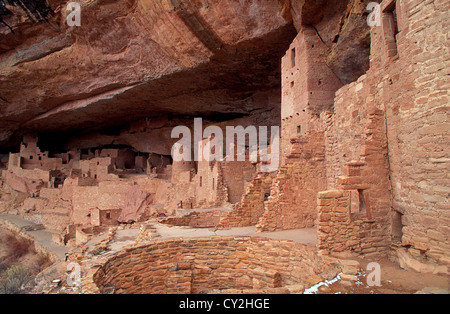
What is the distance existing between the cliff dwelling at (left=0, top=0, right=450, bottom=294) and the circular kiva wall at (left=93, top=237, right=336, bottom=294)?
0.10ft

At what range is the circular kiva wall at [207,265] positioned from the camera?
5.46m

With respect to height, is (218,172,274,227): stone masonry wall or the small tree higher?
(218,172,274,227): stone masonry wall

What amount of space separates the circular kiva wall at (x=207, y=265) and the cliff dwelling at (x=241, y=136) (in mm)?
29

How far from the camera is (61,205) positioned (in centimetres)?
1848

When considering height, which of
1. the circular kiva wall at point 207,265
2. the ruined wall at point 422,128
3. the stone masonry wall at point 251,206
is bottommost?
the circular kiva wall at point 207,265

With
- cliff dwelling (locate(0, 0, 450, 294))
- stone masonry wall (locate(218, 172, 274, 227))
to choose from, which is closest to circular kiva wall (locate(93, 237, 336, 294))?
cliff dwelling (locate(0, 0, 450, 294))

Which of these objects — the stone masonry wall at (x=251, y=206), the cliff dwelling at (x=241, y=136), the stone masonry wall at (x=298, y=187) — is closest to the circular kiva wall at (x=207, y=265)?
the cliff dwelling at (x=241, y=136)

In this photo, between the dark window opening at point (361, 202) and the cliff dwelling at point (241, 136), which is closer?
the cliff dwelling at point (241, 136)

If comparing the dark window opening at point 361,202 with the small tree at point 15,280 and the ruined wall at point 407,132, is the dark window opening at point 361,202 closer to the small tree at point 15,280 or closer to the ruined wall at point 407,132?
the ruined wall at point 407,132

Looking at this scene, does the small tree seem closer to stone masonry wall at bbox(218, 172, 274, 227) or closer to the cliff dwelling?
the cliff dwelling

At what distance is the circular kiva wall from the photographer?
5461mm

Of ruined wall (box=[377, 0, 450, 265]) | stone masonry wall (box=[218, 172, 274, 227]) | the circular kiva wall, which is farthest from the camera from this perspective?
stone masonry wall (box=[218, 172, 274, 227])
